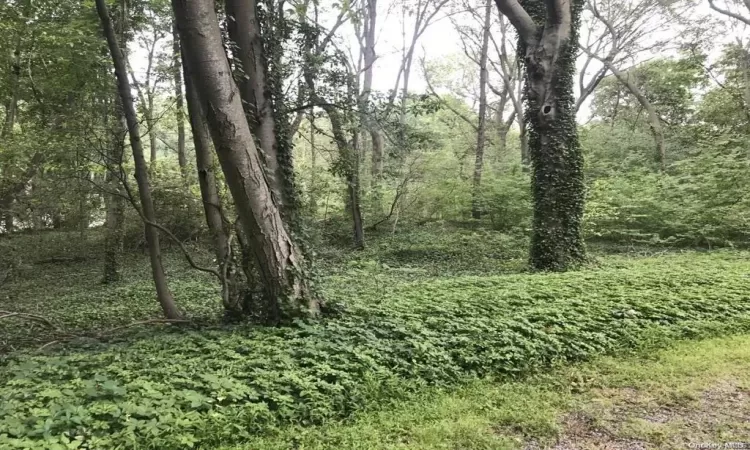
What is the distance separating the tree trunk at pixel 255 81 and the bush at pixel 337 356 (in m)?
1.94

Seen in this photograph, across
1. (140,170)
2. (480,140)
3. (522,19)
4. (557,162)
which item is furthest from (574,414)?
(480,140)

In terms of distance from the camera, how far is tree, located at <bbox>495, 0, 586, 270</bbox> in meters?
8.83

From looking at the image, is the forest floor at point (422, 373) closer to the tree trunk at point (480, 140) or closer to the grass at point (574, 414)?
the grass at point (574, 414)

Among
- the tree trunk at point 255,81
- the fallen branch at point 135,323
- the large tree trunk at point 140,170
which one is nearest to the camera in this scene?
the fallen branch at point 135,323

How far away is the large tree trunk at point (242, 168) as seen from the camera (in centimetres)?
441

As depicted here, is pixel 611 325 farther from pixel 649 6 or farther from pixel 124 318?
pixel 649 6

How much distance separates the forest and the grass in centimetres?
2

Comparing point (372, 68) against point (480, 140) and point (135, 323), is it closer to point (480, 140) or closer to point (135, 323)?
point (480, 140)

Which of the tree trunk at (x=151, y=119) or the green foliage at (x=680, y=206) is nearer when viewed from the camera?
the tree trunk at (x=151, y=119)

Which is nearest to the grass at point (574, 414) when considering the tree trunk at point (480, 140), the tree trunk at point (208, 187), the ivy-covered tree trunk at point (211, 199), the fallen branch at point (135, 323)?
the fallen branch at point (135, 323)

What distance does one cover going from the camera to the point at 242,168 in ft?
15.4

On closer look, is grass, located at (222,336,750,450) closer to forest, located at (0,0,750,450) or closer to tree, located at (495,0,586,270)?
forest, located at (0,0,750,450)

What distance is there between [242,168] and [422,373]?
2.72m

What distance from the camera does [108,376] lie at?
347 centimetres
